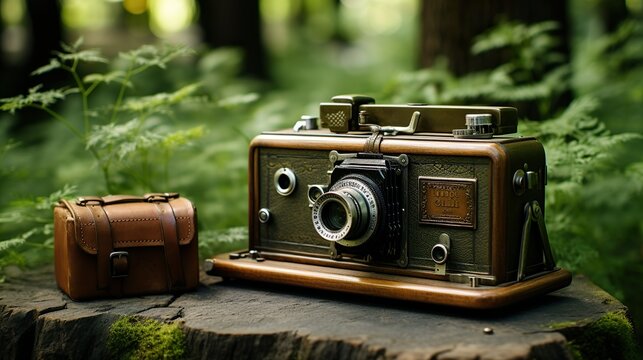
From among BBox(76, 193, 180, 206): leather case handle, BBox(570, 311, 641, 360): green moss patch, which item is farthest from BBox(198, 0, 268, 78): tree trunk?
BBox(570, 311, 641, 360): green moss patch

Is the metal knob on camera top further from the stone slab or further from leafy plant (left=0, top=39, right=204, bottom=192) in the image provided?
leafy plant (left=0, top=39, right=204, bottom=192)

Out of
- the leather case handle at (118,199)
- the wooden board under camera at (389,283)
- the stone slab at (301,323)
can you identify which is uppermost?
the leather case handle at (118,199)

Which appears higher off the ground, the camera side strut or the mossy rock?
the camera side strut

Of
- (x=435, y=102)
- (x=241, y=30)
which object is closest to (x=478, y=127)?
(x=435, y=102)

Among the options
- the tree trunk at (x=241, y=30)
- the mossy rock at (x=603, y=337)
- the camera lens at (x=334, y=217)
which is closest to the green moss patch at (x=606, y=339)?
the mossy rock at (x=603, y=337)

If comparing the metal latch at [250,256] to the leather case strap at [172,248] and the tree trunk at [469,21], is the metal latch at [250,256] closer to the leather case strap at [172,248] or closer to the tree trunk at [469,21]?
the leather case strap at [172,248]

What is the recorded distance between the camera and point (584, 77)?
7984 millimetres

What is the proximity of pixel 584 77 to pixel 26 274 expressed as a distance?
523 cm

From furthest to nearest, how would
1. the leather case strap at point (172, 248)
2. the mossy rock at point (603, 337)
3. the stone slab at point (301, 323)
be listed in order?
1. the leather case strap at point (172, 248)
2. the mossy rock at point (603, 337)
3. the stone slab at point (301, 323)

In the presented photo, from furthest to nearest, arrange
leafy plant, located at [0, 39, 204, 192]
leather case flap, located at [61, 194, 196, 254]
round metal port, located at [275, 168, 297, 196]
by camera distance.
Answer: leafy plant, located at [0, 39, 204, 192], round metal port, located at [275, 168, 297, 196], leather case flap, located at [61, 194, 196, 254]

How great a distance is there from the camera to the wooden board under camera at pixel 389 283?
3707 millimetres

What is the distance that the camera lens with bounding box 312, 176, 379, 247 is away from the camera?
3918 mm

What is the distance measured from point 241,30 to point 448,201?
959 cm

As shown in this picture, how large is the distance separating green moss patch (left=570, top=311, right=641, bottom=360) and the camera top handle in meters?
0.95
